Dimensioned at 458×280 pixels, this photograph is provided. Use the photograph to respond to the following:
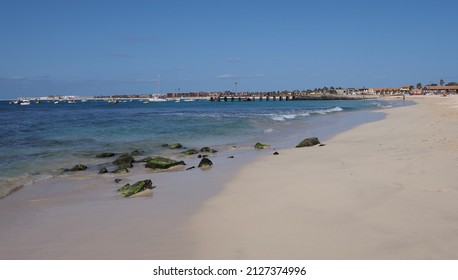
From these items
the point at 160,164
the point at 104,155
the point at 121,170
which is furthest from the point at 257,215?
the point at 104,155

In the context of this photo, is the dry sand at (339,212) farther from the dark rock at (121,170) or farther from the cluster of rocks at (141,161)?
the dark rock at (121,170)

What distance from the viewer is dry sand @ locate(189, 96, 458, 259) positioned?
4.78m

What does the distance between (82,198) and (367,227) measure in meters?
6.06

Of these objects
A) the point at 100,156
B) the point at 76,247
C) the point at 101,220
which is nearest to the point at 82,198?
the point at 101,220

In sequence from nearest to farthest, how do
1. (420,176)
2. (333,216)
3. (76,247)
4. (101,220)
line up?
(76,247)
(333,216)
(101,220)
(420,176)

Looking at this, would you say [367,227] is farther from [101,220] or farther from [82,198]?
[82,198]

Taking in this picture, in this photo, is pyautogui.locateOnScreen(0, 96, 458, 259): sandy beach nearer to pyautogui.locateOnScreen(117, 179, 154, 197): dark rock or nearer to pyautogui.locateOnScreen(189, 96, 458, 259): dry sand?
pyautogui.locateOnScreen(189, 96, 458, 259): dry sand

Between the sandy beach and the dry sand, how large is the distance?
0.05ft

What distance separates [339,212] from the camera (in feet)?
20.5

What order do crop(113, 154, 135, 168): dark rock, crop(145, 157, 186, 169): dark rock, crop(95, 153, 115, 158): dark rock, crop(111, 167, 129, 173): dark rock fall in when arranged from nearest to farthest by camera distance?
crop(111, 167, 129, 173): dark rock
crop(145, 157, 186, 169): dark rock
crop(113, 154, 135, 168): dark rock
crop(95, 153, 115, 158): dark rock

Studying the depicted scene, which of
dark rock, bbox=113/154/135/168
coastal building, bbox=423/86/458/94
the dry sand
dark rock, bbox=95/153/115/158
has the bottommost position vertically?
dark rock, bbox=95/153/115/158

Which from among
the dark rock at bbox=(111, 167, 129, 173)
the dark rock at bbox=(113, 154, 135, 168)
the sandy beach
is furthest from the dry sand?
the dark rock at bbox=(113, 154, 135, 168)

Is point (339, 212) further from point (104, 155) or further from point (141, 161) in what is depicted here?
point (104, 155)
